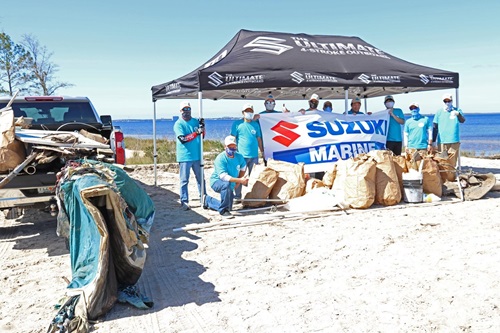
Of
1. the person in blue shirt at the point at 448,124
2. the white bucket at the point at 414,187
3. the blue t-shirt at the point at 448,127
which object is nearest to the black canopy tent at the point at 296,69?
the person in blue shirt at the point at 448,124

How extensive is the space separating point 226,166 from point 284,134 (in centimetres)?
197

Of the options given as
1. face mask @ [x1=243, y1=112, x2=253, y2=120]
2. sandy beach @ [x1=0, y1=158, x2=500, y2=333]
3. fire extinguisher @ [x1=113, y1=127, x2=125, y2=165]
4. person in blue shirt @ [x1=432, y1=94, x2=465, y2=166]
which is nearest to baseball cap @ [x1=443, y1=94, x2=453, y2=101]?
person in blue shirt @ [x1=432, y1=94, x2=465, y2=166]

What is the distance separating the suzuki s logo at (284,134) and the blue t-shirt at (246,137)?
500 mm

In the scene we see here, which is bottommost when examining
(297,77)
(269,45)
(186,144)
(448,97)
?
(186,144)

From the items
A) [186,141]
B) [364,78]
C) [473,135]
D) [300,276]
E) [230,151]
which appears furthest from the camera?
[473,135]

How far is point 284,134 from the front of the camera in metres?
8.91

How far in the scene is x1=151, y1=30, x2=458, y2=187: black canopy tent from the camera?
796cm

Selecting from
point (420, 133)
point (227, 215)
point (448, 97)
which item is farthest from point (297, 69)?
point (448, 97)

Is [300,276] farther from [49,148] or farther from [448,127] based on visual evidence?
[448,127]

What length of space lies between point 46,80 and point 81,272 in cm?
3026

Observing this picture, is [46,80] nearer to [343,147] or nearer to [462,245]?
[343,147]

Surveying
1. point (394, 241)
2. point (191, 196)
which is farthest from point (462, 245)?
point (191, 196)

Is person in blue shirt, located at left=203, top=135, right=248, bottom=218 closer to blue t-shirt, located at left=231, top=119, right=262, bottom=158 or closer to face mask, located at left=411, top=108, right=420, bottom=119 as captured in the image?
blue t-shirt, located at left=231, top=119, right=262, bottom=158

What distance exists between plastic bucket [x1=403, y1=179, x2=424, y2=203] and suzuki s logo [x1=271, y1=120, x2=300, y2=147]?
7.98 ft
